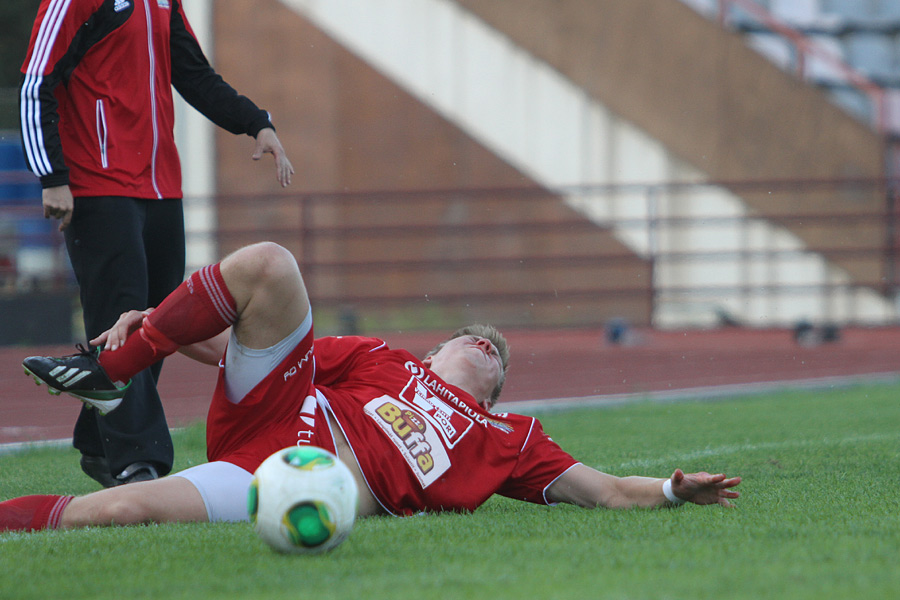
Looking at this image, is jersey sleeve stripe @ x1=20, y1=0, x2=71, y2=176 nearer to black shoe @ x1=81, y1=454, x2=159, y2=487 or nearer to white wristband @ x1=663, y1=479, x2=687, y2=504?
black shoe @ x1=81, y1=454, x2=159, y2=487

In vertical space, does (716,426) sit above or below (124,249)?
below

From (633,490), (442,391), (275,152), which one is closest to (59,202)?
(275,152)

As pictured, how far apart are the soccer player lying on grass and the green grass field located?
0.09 m

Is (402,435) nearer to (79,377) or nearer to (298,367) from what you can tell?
(298,367)

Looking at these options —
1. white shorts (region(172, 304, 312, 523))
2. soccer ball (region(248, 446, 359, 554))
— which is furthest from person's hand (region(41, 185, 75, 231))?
soccer ball (region(248, 446, 359, 554))

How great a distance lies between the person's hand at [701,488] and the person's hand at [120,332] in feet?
4.48

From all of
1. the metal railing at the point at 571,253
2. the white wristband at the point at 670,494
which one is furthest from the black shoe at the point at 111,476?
the metal railing at the point at 571,253

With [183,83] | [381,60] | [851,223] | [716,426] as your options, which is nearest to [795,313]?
[851,223]

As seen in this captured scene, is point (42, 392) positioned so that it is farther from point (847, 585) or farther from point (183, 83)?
point (847, 585)

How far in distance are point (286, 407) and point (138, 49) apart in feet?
4.78

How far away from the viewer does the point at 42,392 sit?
312 inches

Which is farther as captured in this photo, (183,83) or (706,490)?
(183,83)

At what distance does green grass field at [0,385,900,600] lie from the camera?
190cm

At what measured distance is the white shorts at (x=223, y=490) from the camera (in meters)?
2.64
